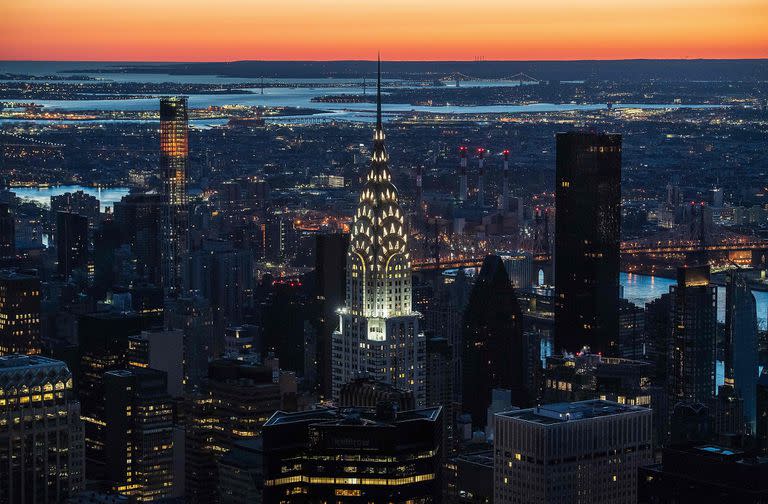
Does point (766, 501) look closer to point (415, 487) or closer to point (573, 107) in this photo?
point (415, 487)

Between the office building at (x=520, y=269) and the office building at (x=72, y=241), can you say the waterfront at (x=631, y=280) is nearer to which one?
the office building at (x=520, y=269)

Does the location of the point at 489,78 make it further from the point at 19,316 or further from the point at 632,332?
the point at 19,316

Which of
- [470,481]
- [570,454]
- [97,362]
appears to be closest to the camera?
[570,454]

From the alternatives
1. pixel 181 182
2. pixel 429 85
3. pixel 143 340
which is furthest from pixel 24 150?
pixel 143 340

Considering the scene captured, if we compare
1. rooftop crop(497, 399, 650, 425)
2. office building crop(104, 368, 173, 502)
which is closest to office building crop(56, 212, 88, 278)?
office building crop(104, 368, 173, 502)

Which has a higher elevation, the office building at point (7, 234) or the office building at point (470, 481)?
the office building at point (7, 234)

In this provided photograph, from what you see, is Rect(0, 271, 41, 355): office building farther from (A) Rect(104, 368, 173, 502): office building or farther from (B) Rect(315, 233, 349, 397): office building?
(B) Rect(315, 233, 349, 397): office building

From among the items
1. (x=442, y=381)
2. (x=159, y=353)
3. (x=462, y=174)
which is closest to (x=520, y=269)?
(x=462, y=174)

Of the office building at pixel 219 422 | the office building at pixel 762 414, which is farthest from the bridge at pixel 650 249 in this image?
the office building at pixel 219 422
